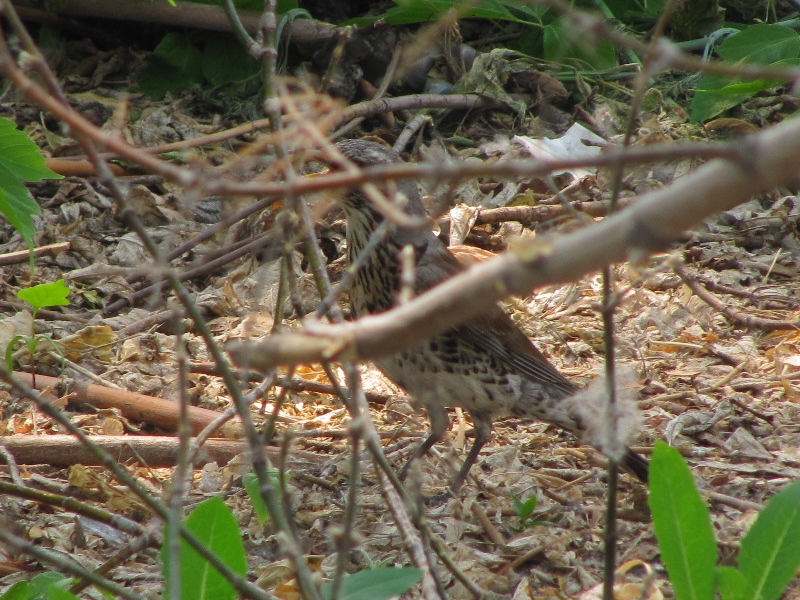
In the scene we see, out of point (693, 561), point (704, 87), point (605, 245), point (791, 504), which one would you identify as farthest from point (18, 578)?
point (704, 87)

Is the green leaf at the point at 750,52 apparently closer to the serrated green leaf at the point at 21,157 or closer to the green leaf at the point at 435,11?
the green leaf at the point at 435,11

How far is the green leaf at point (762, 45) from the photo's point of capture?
5352mm

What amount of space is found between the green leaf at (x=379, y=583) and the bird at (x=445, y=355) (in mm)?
1770

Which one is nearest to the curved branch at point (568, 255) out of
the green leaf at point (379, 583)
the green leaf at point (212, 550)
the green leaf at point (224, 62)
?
the green leaf at point (379, 583)

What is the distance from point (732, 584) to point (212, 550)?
107 centimetres

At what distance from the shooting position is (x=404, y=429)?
4.18 meters

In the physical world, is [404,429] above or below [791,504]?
above

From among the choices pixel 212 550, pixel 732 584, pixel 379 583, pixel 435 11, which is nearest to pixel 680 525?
pixel 732 584

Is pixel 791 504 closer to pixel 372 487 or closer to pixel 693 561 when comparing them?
pixel 693 561

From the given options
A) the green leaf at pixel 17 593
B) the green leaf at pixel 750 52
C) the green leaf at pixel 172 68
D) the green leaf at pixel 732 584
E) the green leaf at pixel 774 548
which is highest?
the green leaf at pixel 172 68

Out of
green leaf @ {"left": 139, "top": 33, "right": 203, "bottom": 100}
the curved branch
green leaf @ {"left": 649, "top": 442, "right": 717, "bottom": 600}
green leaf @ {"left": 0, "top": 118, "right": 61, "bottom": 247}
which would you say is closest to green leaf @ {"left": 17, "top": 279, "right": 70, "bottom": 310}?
green leaf @ {"left": 0, "top": 118, "right": 61, "bottom": 247}

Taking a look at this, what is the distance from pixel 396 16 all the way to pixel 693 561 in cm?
452

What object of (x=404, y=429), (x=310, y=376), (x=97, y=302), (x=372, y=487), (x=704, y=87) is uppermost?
(x=704, y=87)

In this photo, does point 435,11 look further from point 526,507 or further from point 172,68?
point 526,507
